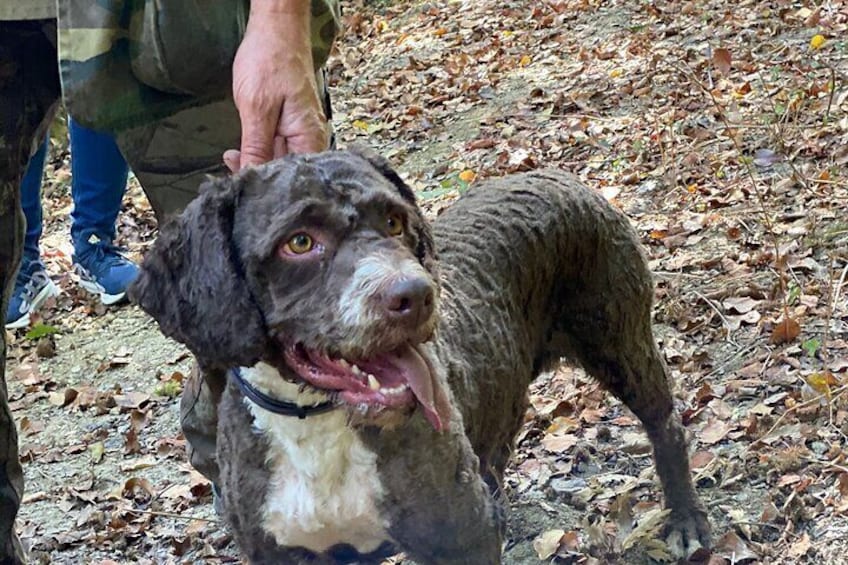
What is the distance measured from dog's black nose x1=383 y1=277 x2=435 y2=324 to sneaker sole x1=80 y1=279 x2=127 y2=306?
5363 millimetres

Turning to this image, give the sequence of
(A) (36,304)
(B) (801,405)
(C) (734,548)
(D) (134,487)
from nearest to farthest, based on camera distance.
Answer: (C) (734,548) < (B) (801,405) < (D) (134,487) < (A) (36,304)

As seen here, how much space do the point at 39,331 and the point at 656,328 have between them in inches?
164

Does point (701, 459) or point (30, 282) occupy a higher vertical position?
point (701, 459)

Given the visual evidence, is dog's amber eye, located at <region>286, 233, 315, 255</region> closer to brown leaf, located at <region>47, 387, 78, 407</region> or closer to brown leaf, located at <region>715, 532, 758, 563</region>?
brown leaf, located at <region>715, 532, 758, 563</region>

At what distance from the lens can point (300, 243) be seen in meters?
2.94

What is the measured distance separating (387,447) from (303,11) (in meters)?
1.29

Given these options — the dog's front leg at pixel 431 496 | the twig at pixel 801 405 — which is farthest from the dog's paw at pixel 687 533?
the dog's front leg at pixel 431 496

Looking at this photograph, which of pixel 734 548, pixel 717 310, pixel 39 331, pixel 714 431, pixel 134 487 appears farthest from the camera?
pixel 39 331

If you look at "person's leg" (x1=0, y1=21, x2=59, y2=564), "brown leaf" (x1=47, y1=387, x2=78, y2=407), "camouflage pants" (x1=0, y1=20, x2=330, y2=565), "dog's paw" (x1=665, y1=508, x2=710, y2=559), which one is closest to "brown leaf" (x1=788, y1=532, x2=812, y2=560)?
"dog's paw" (x1=665, y1=508, x2=710, y2=559)

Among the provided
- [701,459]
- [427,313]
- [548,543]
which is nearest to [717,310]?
[701,459]

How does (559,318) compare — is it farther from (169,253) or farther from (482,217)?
(169,253)

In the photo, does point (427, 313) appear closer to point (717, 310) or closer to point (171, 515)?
point (171, 515)

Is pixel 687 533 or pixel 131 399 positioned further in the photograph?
pixel 131 399

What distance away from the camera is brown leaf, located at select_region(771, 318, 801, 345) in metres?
5.14
